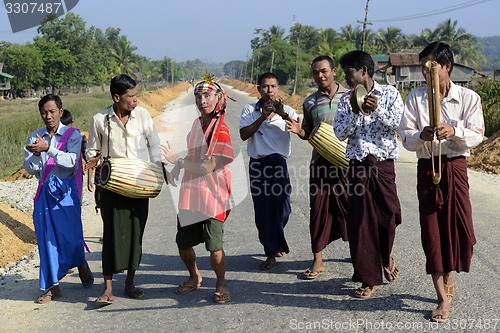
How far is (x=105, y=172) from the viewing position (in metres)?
4.95

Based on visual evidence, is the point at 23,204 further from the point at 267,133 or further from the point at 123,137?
the point at 267,133

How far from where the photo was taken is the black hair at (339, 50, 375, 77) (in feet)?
15.6

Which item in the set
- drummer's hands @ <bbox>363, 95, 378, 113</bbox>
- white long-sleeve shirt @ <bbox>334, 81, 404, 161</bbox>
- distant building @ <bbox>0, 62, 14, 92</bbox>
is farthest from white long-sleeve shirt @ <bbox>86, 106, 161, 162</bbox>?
distant building @ <bbox>0, 62, 14, 92</bbox>

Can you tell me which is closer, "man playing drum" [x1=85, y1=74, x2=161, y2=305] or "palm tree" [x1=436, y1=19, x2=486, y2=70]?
"man playing drum" [x1=85, y1=74, x2=161, y2=305]

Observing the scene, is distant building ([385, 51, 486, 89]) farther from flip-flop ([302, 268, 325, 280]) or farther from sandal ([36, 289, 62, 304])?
sandal ([36, 289, 62, 304])

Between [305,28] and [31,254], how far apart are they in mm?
79991

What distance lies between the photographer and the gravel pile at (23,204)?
21.2ft

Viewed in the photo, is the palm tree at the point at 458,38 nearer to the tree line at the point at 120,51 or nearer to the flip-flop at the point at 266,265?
the tree line at the point at 120,51

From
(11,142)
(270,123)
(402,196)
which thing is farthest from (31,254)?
(11,142)

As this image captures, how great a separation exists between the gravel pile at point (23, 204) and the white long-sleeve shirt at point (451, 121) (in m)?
4.27

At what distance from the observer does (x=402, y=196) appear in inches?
374

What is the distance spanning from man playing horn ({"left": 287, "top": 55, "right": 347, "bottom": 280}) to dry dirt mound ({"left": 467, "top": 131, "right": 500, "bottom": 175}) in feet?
25.9

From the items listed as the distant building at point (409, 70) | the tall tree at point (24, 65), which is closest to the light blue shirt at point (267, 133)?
the distant building at point (409, 70)

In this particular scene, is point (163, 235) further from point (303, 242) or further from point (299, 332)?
point (299, 332)
